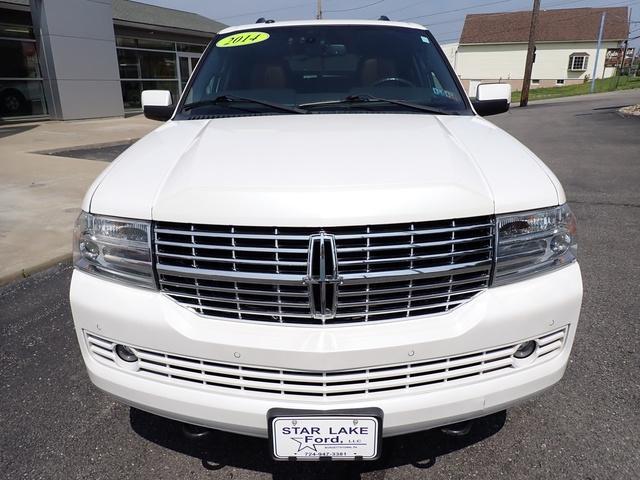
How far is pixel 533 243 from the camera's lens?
180 cm

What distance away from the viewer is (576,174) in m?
7.97

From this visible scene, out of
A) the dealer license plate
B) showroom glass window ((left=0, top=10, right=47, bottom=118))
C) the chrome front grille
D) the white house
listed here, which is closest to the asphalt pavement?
the dealer license plate

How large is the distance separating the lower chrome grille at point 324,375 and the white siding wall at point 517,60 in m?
57.3

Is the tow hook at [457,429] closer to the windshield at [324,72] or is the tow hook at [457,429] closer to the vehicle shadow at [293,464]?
the vehicle shadow at [293,464]

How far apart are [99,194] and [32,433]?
4.33ft

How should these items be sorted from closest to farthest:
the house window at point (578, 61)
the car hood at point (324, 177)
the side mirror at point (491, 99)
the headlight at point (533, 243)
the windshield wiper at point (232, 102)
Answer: the car hood at point (324, 177) < the headlight at point (533, 243) < the windshield wiper at point (232, 102) < the side mirror at point (491, 99) < the house window at point (578, 61)

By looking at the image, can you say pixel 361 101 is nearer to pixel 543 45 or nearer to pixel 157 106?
pixel 157 106

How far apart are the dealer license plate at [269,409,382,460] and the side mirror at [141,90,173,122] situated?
2340mm

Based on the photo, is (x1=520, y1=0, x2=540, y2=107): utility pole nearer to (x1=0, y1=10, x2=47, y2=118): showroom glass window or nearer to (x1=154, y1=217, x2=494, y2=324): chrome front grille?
(x1=0, y1=10, x2=47, y2=118): showroom glass window

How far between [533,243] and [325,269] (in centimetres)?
81

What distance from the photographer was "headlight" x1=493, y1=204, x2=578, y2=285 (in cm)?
174

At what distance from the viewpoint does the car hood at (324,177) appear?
161 cm

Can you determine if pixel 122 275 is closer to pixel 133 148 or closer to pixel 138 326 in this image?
pixel 138 326

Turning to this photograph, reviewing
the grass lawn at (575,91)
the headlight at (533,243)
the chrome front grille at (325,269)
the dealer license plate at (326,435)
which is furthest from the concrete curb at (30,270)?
the grass lawn at (575,91)
